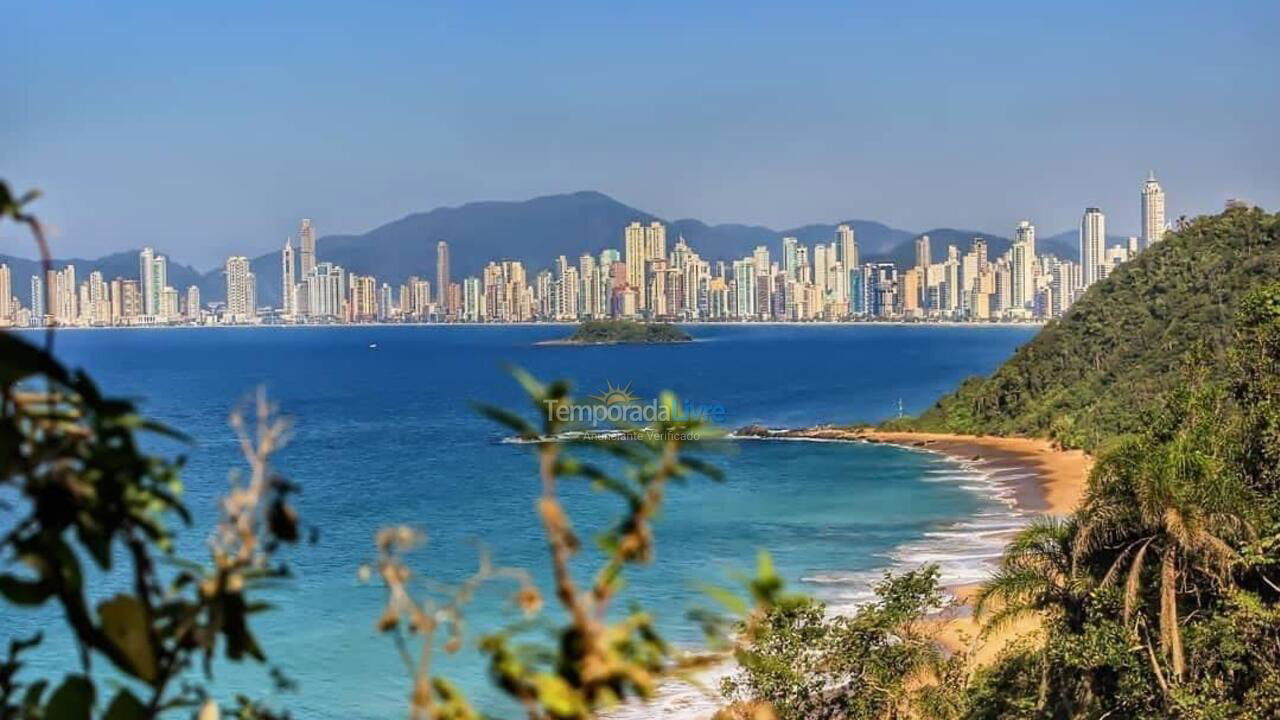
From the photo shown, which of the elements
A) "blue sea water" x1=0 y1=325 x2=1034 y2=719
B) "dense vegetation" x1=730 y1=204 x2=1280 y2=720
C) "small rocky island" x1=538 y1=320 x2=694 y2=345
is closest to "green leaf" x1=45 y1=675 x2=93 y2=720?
"blue sea water" x1=0 y1=325 x2=1034 y2=719

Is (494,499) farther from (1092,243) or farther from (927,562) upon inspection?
(1092,243)

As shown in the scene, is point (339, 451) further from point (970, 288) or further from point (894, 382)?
point (970, 288)

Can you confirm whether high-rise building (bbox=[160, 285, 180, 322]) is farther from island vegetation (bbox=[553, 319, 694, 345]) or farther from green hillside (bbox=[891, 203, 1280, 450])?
green hillside (bbox=[891, 203, 1280, 450])

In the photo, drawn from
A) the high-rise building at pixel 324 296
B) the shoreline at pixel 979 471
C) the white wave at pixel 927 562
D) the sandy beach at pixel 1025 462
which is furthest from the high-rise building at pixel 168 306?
the white wave at pixel 927 562

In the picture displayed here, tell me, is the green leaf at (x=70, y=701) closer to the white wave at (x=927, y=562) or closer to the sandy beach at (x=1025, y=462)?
the white wave at (x=927, y=562)

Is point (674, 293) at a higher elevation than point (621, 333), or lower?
higher

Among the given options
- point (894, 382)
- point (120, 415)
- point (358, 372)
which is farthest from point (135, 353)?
point (120, 415)

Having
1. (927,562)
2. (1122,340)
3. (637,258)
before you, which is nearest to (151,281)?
(637,258)
